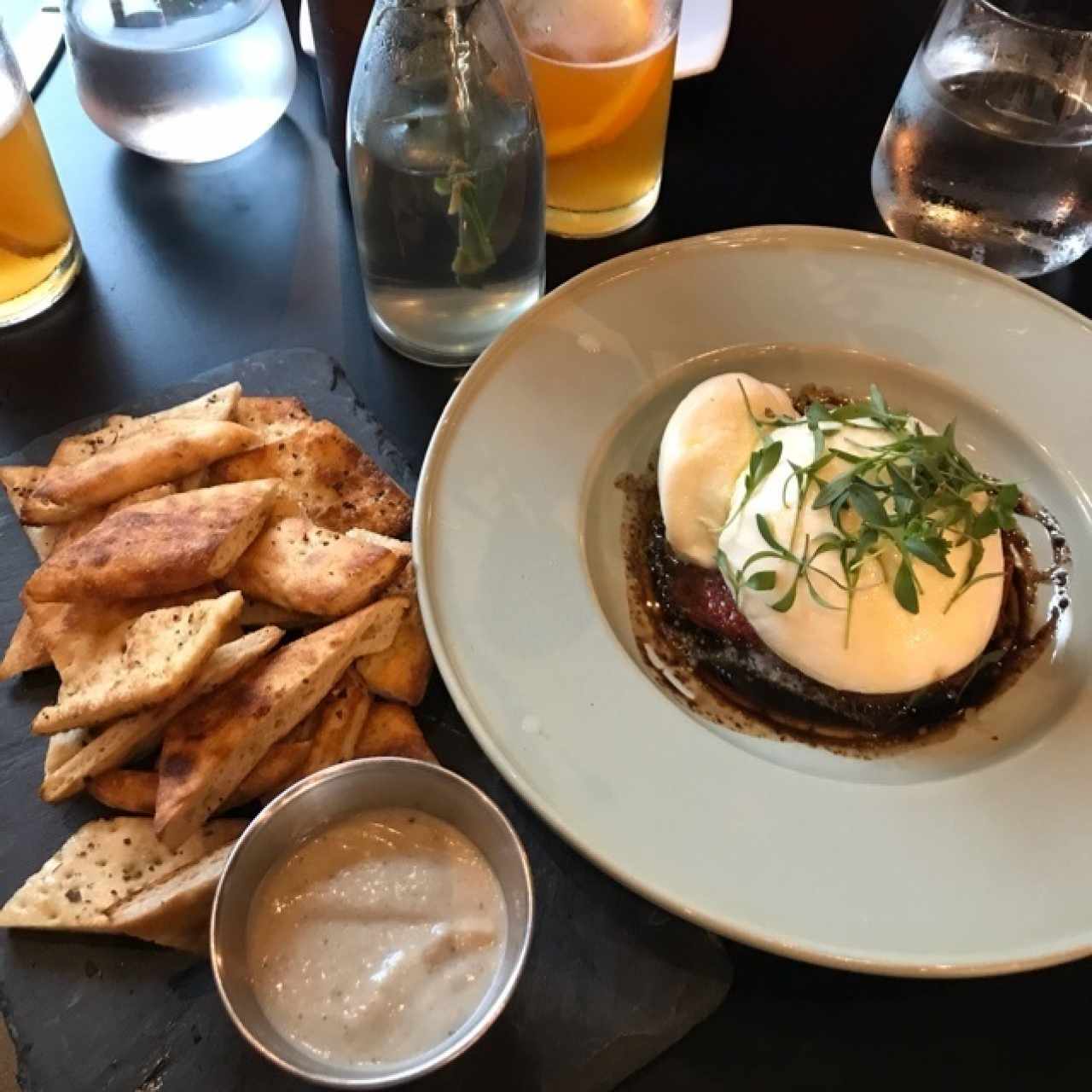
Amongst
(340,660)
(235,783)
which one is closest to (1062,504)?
(340,660)

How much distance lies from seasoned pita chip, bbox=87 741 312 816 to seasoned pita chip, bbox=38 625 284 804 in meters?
0.01

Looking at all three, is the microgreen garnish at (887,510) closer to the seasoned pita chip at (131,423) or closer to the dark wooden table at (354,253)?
the dark wooden table at (354,253)

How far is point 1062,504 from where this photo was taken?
1.06m

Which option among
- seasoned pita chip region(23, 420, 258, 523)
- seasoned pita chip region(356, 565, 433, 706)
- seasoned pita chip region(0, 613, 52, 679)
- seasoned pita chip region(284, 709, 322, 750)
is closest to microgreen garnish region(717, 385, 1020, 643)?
seasoned pita chip region(356, 565, 433, 706)

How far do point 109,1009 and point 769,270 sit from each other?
3.05ft

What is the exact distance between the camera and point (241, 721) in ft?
2.74

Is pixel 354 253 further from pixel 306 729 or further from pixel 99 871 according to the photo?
pixel 99 871

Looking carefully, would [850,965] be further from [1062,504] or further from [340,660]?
[1062,504]

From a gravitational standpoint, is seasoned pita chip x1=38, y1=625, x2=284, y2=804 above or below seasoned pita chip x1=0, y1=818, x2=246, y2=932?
above

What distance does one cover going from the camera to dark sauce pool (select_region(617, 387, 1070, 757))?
96cm

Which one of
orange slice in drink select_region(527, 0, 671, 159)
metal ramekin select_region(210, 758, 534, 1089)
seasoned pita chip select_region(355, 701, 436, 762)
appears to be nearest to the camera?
metal ramekin select_region(210, 758, 534, 1089)

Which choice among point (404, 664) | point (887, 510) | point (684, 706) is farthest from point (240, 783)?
point (887, 510)

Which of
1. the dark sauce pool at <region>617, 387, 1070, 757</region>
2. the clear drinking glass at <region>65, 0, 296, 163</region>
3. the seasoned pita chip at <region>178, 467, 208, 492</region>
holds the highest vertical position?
the clear drinking glass at <region>65, 0, 296, 163</region>

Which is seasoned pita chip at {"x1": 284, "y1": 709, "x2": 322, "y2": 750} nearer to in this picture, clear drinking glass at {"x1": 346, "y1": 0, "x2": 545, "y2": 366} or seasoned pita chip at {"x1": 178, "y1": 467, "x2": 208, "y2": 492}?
seasoned pita chip at {"x1": 178, "y1": 467, "x2": 208, "y2": 492}
